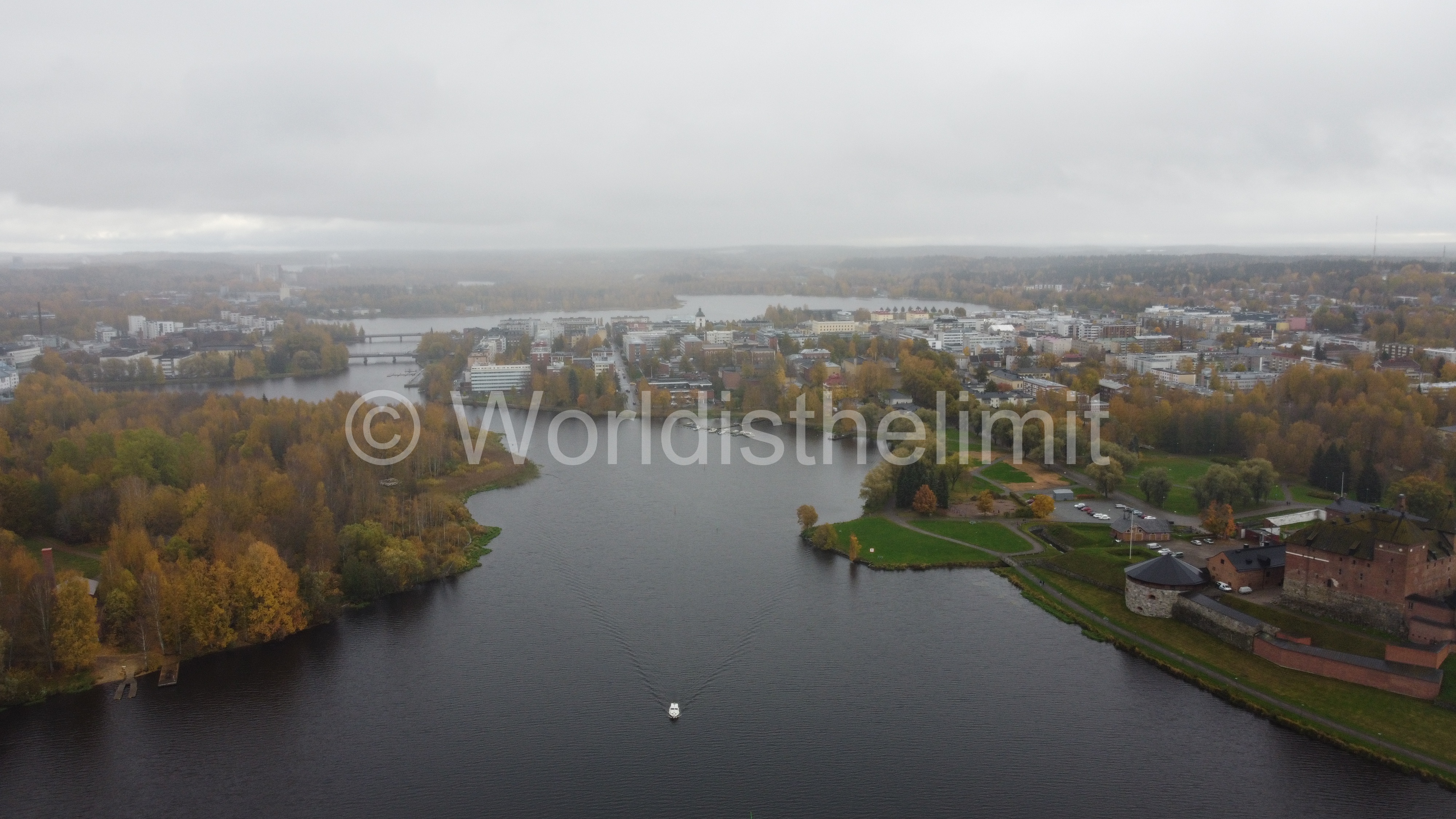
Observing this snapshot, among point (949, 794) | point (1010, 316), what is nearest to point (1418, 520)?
point (949, 794)

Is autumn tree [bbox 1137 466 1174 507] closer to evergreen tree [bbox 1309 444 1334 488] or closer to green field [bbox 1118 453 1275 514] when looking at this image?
green field [bbox 1118 453 1275 514]

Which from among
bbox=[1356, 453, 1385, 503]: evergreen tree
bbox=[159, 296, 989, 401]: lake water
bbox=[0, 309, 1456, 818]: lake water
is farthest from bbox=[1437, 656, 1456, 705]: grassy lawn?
bbox=[159, 296, 989, 401]: lake water

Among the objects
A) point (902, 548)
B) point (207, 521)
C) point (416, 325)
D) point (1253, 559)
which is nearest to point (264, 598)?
point (207, 521)

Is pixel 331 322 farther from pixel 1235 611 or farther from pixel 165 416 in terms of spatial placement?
pixel 1235 611

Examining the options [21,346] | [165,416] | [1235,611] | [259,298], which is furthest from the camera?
[259,298]

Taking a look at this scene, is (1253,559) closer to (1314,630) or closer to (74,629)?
(1314,630)

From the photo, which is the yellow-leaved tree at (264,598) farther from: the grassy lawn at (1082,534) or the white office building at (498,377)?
the white office building at (498,377)
